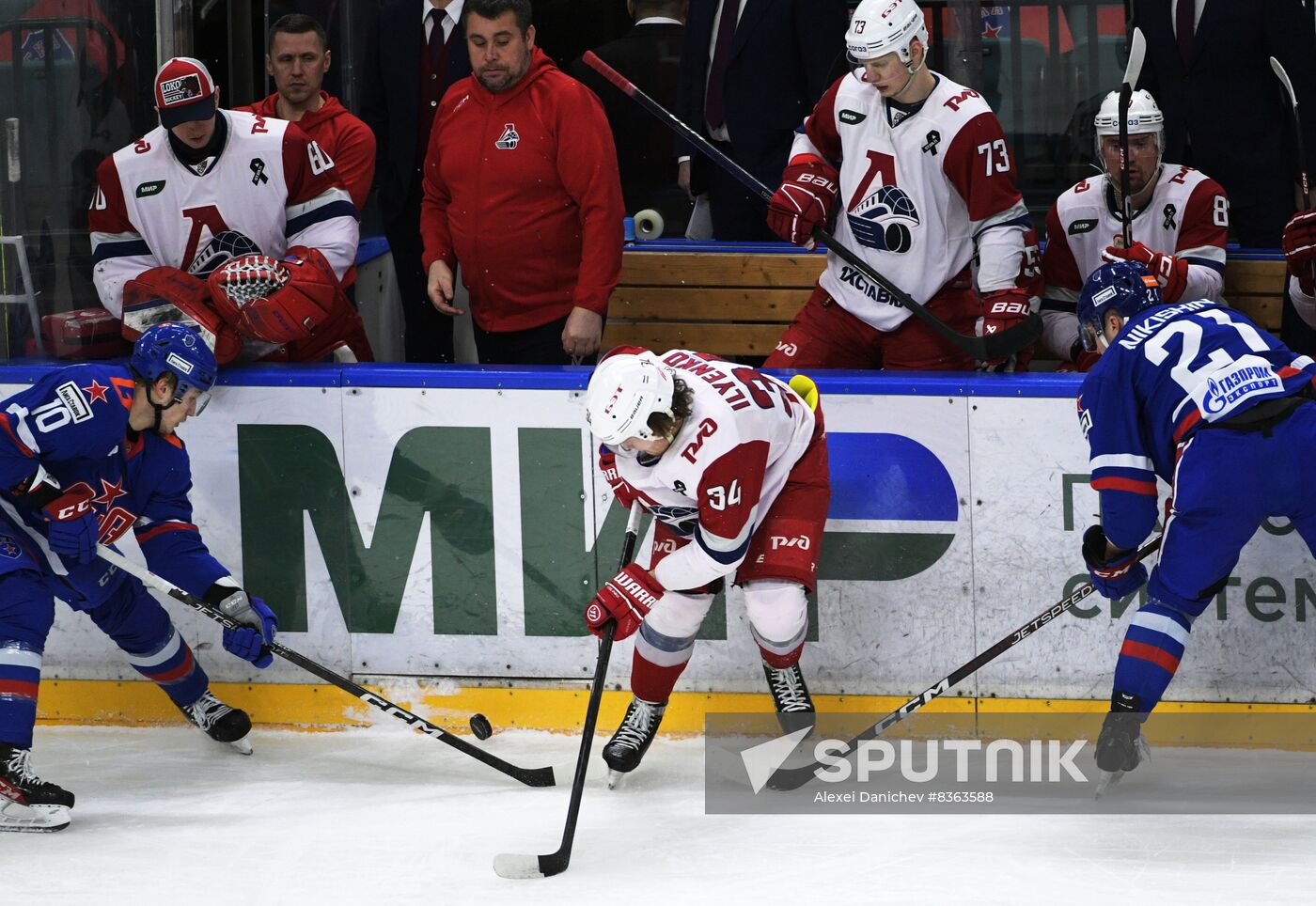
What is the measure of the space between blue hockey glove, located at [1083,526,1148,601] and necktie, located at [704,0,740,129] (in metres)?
2.13

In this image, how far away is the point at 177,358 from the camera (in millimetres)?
3680

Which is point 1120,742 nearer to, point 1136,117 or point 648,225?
point 1136,117

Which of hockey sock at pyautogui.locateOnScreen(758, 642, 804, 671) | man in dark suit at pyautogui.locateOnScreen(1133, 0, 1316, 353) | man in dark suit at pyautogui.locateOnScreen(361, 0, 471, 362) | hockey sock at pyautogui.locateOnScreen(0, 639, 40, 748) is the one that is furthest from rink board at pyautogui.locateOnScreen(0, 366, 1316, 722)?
man in dark suit at pyautogui.locateOnScreen(1133, 0, 1316, 353)

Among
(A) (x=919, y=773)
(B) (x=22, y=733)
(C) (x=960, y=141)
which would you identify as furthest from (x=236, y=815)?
(C) (x=960, y=141)

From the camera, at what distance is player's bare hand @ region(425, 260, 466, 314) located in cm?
447

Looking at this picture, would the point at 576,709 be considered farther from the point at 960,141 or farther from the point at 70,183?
the point at 70,183

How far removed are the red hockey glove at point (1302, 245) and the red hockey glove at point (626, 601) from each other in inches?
76.8

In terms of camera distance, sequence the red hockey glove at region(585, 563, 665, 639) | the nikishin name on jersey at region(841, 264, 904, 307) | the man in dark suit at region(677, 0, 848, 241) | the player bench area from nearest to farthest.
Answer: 1. the red hockey glove at region(585, 563, 665, 639)
2. the nikishin name on jersey at region(841, 264, 904, 307)
3. the man in dark suit at region(677, 0, 848, 241)
4. the player bench area

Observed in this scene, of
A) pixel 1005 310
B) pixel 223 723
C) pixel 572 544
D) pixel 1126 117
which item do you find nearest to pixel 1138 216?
pixel 1126 117

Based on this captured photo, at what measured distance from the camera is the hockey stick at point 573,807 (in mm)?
3262

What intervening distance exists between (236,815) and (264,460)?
0.89 m

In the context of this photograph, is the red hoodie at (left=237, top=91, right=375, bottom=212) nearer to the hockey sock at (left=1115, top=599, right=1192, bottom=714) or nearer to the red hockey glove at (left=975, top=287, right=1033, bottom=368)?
the red hockey glove at (left=975, top=287, right=1033, bottom=368)

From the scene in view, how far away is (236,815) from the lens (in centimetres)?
363

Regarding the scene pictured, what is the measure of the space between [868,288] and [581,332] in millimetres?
707
